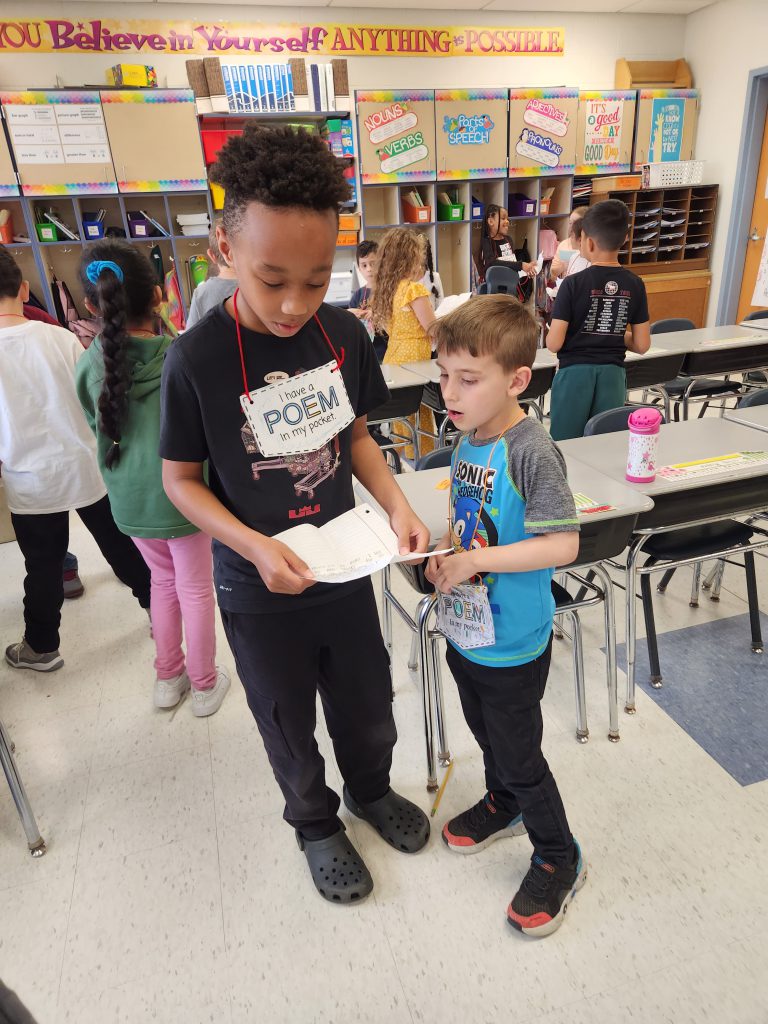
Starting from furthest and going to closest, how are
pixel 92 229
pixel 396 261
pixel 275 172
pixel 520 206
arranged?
pixel 520 206
pixel 92 229
pixel 396 261
pixel 275 172

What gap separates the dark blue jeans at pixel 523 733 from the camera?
1.18m

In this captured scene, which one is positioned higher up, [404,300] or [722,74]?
[722,74]

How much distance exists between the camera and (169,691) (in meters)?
2.00

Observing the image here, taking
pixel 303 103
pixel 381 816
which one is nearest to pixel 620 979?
pixel 381 816

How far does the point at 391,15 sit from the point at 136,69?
7.26ft

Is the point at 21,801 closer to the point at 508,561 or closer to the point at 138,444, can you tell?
the point at 138,444

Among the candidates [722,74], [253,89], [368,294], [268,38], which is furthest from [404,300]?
[722,74]

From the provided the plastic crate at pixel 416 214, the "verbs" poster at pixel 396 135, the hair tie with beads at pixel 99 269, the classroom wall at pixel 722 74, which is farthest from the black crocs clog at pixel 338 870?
the classroom wall at pixel 722 74

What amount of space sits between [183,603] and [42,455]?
2.17ft

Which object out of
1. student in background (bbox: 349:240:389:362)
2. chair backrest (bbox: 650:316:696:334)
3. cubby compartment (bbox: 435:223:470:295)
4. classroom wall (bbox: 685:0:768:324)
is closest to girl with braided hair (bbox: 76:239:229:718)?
student in background (bbox: 349:240:389:362)

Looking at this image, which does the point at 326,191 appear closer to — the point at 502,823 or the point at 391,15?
the point at 502,823

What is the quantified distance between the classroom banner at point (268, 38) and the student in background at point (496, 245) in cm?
139

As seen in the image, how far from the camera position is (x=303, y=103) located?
5000 mm

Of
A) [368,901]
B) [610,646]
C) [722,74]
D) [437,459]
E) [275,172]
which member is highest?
[722,74]
